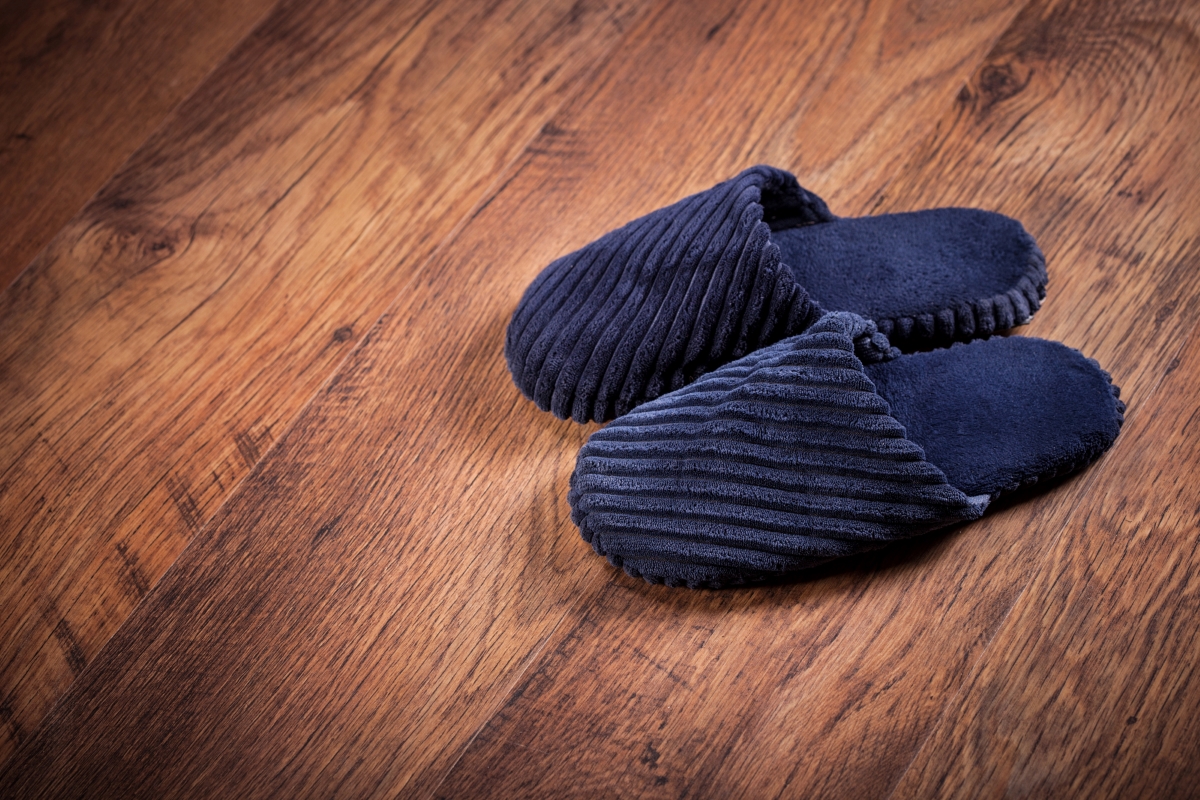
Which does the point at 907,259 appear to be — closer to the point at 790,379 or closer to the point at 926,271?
the point at 926,271

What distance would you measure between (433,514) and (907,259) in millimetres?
481

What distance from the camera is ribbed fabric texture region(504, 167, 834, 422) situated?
2.80 feet

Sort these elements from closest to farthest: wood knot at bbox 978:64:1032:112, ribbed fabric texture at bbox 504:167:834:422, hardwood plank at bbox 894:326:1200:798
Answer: hardwood plank at bbox 894:326:1200:798 → ribbed fabric texture at bbox 504:167:834:422 → wood knot at bbox 978:64:1032:112

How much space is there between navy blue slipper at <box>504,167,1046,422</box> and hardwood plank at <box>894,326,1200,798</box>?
19 cm

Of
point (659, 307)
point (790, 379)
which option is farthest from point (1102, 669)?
point (659, 307)

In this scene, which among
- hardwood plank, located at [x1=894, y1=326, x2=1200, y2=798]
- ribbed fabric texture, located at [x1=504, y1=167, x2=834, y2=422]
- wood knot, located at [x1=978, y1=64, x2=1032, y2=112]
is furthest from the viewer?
wood knot, located at [x1=978, y1=64, x2=1032, y2=112]

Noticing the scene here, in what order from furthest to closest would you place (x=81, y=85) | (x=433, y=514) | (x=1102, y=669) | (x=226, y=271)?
(x=81, y=85)
(x=226, y=271)
(x=433, y=514)
(x=1102, y=669)

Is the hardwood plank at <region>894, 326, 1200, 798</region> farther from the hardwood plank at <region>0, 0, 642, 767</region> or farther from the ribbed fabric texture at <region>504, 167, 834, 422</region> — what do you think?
the hardwood plank at <region>0, 0, 642, 767</region>

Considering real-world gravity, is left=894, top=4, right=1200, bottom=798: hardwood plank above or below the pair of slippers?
below

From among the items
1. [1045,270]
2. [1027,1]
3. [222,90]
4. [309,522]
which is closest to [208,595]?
[309,522]

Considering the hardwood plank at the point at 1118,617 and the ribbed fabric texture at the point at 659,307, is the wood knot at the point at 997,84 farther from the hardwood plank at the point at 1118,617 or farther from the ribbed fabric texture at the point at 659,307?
Result: the ribbed fabric texture at the point at 659,307

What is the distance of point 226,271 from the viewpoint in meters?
1.08

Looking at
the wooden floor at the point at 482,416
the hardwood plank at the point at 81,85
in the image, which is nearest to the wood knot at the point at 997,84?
the wooden floor at the point at 482,416

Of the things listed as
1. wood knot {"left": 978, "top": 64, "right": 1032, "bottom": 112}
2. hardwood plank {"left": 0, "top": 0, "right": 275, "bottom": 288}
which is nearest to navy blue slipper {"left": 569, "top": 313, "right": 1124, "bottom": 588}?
wood knot {"left": 978, "top": 64, "right": 1032, "bottom": 112}
